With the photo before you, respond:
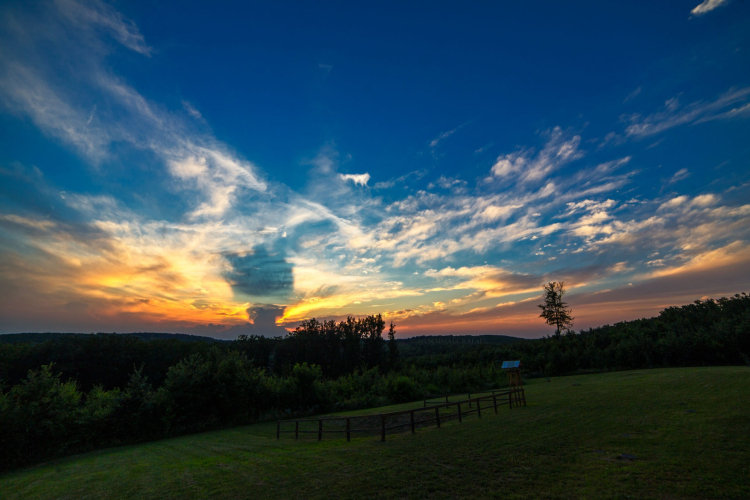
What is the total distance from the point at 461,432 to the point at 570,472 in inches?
290

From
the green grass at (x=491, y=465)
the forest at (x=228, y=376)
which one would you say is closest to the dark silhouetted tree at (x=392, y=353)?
the forest at (x=228, y=376)

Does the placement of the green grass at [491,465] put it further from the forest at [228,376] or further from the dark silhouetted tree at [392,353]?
the dark silhouetted tree at [392,353]

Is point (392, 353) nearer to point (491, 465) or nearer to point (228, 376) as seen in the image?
point (228, 376)

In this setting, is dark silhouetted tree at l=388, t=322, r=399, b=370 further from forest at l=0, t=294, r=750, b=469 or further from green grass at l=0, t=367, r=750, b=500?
green grass at l=0, t=367, r=750, b=500

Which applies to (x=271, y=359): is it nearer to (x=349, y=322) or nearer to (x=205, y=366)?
(x=349, y=322)

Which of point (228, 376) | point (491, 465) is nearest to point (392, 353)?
point (228, 376)

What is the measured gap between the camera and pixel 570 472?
8.45m

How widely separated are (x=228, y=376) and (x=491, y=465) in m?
30.3

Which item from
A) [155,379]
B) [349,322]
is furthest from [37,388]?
[349,322]

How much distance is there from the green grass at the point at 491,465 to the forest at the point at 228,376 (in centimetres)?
739

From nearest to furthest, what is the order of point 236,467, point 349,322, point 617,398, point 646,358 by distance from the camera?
point 236,467 → point 617,398 → point 646,358 → point 349,322

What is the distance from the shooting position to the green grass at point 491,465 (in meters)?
7.63

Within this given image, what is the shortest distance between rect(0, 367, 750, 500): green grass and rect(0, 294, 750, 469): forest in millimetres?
7387

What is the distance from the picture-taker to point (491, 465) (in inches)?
376
